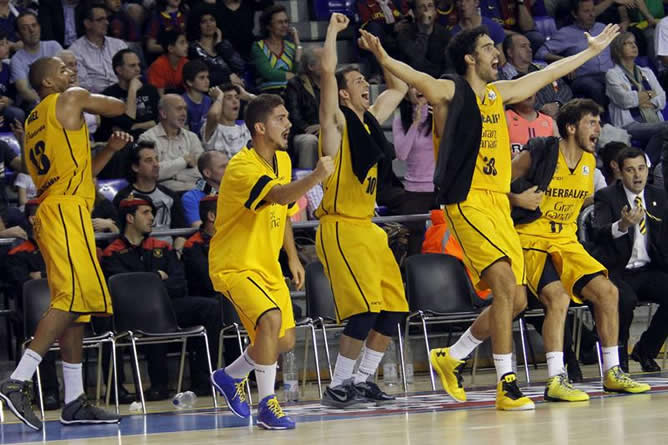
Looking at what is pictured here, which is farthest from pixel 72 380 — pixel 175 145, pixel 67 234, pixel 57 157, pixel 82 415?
pixel 175 145

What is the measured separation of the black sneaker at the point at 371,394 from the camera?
8.34m

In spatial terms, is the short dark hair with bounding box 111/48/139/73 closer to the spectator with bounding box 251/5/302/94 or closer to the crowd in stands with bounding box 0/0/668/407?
the crowd in stands with bounding box 0/0/668/407

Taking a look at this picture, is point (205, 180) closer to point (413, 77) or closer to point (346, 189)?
point (346, 189)

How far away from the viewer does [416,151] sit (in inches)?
461

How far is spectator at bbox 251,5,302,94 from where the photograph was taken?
13211 millimetres

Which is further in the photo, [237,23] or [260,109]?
[237,23]

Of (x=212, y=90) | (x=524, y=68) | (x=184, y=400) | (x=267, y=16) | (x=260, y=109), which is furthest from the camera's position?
(x=267, y=16)

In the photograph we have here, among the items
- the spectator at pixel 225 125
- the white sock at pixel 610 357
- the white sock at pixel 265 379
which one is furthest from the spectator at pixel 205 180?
the white sock at pixel 610 357

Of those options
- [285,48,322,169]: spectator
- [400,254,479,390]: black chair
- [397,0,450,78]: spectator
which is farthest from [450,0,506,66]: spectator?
[400,254,479,390]: black chair

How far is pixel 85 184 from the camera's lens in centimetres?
809

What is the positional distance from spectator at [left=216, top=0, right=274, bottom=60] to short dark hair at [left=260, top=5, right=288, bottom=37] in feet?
0.76

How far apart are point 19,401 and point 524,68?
724 cm

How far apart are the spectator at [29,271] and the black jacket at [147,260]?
20.0 inches

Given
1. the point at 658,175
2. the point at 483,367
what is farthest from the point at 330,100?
the point at 658,175
